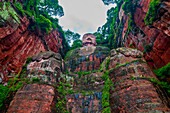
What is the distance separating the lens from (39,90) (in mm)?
9453

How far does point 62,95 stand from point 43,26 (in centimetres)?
1102

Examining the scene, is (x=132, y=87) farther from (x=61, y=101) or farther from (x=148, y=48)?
(x=61, y=101)

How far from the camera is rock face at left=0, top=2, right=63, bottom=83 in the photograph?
10.0 m

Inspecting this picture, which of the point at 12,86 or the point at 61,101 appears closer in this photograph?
the point at 12,86

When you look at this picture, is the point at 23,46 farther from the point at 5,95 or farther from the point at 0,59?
the point at 5,95

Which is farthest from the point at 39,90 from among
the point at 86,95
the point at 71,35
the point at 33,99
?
the point at 71,35

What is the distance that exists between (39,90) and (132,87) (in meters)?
7.96

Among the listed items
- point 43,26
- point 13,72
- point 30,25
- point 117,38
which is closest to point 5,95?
point 13,72

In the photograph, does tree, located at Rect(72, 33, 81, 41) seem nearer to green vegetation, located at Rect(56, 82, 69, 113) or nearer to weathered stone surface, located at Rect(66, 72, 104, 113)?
weathered stone surface, located at Rect(66, 72, 104, 113)

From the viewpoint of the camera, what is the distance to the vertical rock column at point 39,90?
27.5 feet

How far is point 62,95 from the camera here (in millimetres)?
11109

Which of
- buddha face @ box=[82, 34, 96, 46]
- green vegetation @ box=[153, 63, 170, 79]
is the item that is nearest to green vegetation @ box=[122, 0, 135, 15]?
green vegetation @ box=[153, 63, 170, 79]

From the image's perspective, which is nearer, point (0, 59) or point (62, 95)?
point (0, 59)

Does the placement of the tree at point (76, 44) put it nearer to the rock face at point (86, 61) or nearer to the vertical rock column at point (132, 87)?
the rock face at point (86, 61)
